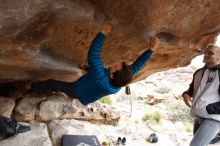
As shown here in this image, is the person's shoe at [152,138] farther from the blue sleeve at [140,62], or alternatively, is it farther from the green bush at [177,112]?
the blue sleeve at [140,62]

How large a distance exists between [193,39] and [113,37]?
140 centimetres

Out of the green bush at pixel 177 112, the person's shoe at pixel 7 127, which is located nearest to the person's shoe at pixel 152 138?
the person's shoe at pixel 7 127

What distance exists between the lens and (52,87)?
6391mm

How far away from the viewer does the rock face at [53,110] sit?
6664 mm

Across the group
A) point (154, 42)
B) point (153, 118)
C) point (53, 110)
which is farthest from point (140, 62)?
point (153, 118)

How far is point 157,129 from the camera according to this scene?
1012 centimetres

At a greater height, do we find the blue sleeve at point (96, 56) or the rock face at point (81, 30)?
the rock face at point (81, 30)

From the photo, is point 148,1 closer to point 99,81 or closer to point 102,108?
point 99,81

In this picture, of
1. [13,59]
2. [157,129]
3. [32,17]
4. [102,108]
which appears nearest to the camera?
[32,17]

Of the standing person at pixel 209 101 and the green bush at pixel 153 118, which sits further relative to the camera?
the green bush at pixel 153 118

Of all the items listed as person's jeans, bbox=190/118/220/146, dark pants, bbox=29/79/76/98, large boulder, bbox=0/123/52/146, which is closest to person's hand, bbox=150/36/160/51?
person's jeans, bbox=190/118/220/146

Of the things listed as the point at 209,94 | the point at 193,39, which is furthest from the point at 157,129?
the point at 209,94

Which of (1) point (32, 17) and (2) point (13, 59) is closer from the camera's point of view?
(1) point (32, 17)

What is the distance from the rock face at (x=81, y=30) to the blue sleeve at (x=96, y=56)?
1.90 ft
